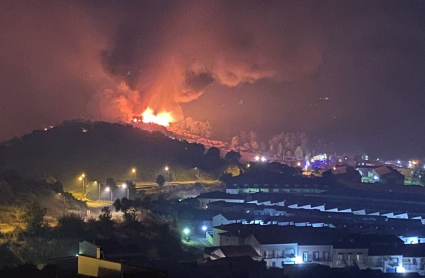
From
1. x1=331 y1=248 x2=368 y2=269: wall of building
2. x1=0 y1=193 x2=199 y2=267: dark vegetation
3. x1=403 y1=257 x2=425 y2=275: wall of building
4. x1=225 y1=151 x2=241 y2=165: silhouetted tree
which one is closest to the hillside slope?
x1=225 y1=151 x2=241 y2=165: silhouetted tree

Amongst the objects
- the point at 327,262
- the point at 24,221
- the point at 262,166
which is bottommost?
the point at 327,262

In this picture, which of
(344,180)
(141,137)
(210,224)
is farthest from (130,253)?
(344,180)

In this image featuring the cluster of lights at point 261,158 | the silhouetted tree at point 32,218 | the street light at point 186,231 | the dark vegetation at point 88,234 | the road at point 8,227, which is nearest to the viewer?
the dark vegetation at point 88,234

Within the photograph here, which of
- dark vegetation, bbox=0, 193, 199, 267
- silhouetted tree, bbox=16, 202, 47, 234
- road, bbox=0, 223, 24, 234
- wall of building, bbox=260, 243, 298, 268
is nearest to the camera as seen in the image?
dark vegetation, bbox=0, 193, 199, 267

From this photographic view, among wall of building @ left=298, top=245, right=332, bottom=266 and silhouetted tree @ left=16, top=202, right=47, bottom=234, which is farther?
wall of building @ left=298, top=245, right=332, bottom=266

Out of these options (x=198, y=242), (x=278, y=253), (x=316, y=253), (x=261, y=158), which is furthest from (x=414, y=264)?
(x=261, y=158)

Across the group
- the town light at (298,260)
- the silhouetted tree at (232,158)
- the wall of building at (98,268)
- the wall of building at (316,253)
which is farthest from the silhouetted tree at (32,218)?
the silhouetted tree at (232,158)

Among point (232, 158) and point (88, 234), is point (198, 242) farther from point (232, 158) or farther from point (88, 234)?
point (232, 158)

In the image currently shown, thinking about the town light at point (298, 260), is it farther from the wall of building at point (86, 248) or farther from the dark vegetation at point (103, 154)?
the dark vegetation at point (103, 154)

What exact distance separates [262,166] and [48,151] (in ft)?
29.8

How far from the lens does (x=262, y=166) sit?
1029 inches

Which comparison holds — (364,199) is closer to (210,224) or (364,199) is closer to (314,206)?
(314,206)

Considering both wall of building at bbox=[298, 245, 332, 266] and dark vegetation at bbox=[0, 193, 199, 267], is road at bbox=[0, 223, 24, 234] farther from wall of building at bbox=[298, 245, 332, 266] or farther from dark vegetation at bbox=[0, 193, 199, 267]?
wall of building at bbox=[298, 245, 332, 266]

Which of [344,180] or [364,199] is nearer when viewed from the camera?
[364,199]
